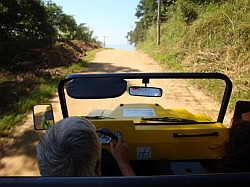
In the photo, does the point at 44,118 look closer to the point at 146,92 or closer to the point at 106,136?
the point at 106,136

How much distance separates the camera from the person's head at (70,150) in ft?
3.90

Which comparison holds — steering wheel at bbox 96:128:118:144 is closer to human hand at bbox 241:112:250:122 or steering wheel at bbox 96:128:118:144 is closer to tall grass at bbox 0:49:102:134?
human hand at bbox 241:112:250:122

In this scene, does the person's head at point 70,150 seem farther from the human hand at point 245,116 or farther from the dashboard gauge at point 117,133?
the human hand at point 245,116

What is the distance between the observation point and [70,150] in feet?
3.90

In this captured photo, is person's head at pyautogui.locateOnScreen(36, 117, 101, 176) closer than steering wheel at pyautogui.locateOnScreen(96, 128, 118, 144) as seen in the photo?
Yes

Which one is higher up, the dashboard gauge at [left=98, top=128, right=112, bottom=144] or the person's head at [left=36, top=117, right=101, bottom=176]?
the person's head at [left=36, top=117, right=101, bottom=176]

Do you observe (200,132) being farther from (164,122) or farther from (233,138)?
(233,138)

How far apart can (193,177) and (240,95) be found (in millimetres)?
6678

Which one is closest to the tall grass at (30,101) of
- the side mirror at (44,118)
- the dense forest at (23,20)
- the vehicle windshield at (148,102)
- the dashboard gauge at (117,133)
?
the vehicle windshield at (148,102)

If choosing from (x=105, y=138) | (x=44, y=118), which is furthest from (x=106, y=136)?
(x=44, y=118)

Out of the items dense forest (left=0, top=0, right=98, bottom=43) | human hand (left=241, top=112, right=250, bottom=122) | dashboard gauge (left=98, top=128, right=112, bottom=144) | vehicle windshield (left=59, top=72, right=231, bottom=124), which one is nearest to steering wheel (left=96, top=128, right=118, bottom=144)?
dashboard gauge (left=98, top=128, right=112, bottom=144)

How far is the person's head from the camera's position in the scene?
1188 mm

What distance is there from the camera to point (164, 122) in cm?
257

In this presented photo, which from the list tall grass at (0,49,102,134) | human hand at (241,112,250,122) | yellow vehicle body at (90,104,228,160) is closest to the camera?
human hand at (241,112,250,122)
